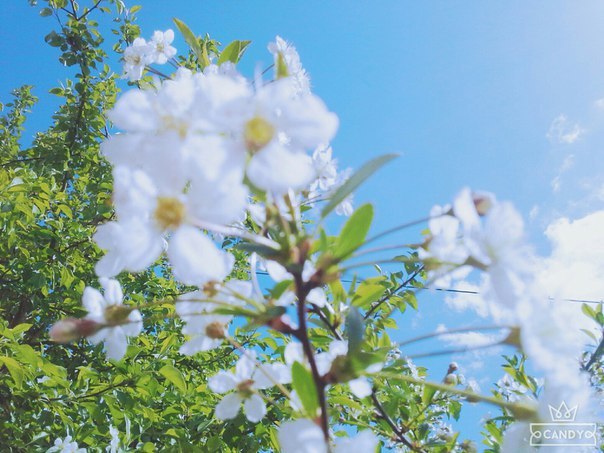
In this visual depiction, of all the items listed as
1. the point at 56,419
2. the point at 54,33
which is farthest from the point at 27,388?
the point at 54,33

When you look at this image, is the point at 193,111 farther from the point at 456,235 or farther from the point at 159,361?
the point at 159,361

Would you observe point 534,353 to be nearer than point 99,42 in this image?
Yes

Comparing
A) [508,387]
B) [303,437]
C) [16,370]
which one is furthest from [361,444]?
[508,387]

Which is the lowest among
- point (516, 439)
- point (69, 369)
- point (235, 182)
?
point (516, 439)

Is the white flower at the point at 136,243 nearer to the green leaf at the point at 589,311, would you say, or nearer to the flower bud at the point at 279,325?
the flower bud at the point at 279,325

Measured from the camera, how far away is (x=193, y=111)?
0.52m

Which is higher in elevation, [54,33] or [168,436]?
[54,33]

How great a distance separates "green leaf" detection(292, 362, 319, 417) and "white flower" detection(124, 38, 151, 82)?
6.96 ft

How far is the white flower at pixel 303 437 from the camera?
1.66 ft

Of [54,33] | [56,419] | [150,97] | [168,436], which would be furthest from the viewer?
[54,33]

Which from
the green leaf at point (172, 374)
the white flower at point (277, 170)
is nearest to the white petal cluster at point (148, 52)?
the green leaf at point (172, 374)

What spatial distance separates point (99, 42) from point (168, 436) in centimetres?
269

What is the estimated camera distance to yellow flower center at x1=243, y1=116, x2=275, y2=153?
1.69 ft

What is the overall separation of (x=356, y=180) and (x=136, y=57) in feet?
7.20
